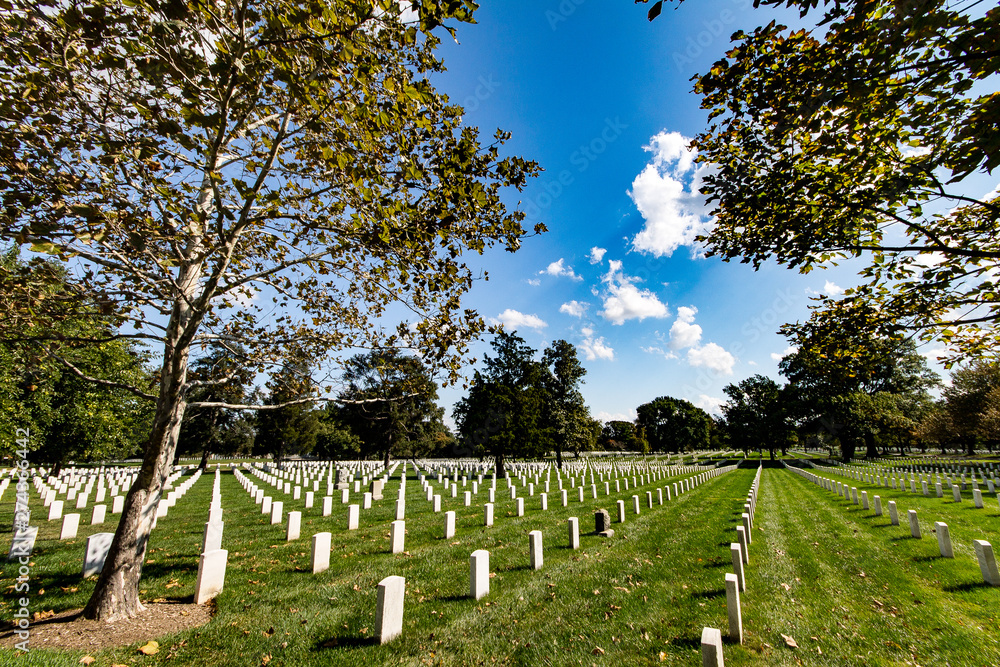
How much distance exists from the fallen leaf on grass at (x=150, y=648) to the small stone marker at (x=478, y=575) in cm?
367

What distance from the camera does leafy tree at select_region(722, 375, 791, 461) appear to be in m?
51.0

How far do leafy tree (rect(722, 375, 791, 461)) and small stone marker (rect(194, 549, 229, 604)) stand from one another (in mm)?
61387

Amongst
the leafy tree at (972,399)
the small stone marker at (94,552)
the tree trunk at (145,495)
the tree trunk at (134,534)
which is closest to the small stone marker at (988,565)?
the tree trunk at (145,495)

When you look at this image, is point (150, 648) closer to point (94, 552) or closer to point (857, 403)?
point (94, 552)

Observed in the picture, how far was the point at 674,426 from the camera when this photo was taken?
7644 centimetres

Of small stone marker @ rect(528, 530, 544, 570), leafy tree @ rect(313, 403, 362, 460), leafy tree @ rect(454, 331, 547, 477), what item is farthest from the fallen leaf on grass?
leafy tree @ rect(313, 403, 362, 460)

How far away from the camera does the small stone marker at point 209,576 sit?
214 inches

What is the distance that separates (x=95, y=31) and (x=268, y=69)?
1.48m

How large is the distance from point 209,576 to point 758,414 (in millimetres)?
63837

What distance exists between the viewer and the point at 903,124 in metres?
5.43

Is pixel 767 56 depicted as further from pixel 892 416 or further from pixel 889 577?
pixel 892 416

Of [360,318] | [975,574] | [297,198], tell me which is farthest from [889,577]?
[297,198]

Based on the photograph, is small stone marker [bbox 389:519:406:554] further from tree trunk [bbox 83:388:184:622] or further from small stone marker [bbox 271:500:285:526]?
small stone marker [bbox 271:500:285:526]

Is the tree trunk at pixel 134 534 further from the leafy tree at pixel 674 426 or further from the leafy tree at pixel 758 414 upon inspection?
the leafy tree at pixel 674 426
